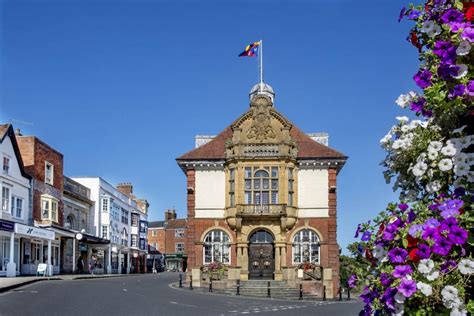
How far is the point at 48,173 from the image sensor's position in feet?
154

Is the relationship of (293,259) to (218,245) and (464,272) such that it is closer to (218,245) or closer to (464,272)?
(218,245)

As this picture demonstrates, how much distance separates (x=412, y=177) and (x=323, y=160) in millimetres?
30993

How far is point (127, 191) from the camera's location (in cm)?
8306

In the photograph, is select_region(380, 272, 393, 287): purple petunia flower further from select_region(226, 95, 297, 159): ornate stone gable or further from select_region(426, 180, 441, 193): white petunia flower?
select_region(226, 95, 297, 159): ornate stone gable

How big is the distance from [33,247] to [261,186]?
1825 cm

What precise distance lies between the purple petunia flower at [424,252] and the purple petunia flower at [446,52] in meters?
1.30

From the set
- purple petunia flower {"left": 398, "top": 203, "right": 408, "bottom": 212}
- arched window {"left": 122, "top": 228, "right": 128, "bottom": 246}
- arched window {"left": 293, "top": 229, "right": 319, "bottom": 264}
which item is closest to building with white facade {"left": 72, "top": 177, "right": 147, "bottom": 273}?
arched window {"left": 122, "top": 228, "right": 128, "bottom": 246}

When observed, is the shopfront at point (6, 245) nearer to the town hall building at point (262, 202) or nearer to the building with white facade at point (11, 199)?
the building with white facade at point (11, 199)

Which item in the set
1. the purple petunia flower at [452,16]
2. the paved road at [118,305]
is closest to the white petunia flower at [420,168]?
the purple petunia flower at [452,16]

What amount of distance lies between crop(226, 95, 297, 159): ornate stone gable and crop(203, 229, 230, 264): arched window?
4.77m

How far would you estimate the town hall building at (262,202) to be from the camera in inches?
1377

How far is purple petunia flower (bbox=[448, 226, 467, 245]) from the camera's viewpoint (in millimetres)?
3979

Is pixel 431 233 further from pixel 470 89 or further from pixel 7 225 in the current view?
pixel 7 225

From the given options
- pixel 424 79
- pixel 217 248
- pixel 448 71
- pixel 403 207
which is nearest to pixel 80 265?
pixel 217 248
